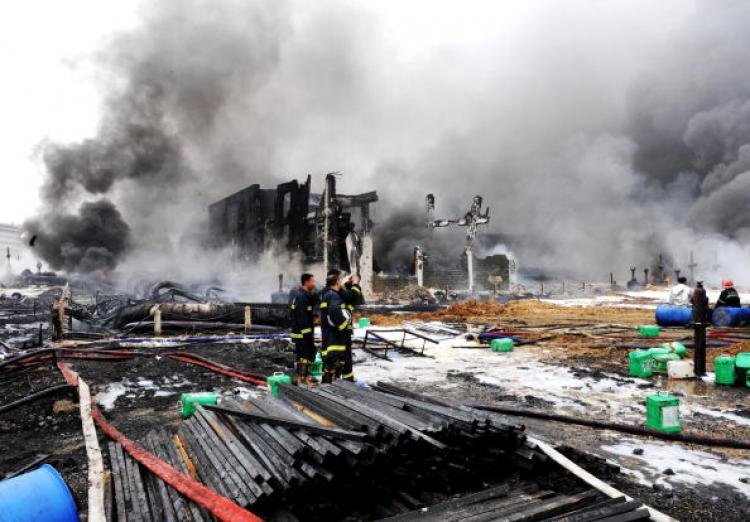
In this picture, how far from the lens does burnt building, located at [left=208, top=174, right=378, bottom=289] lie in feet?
92.8

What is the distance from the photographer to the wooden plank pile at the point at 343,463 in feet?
10.4

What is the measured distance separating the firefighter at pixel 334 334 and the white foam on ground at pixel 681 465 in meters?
3.34

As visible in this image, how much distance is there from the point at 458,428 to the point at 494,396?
12.0 ft

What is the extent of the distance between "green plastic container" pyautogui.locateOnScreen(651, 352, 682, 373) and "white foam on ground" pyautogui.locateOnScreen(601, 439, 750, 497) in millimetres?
3572

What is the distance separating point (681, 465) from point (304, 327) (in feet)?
16.5

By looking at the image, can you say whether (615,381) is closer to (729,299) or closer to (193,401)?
(193,401)

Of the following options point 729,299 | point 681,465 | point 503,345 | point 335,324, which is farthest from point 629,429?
point 729,299


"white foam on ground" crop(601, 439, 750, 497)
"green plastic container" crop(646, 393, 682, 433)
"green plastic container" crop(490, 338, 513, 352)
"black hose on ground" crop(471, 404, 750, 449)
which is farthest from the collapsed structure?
"white foam on ground" crop(601, 439, 750, 497)

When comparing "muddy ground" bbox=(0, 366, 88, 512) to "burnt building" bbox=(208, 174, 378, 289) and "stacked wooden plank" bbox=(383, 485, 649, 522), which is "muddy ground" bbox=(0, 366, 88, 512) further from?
"burnt building" bbox=(208, 174, 378, 289)

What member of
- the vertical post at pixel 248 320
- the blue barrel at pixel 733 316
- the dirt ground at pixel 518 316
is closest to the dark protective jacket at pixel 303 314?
the vertical post at pixel 248 320

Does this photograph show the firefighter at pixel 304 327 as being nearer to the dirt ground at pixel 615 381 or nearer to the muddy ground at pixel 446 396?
the muddy ground at pixel 446 396

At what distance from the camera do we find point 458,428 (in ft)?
12.0

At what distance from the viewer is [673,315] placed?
14297mm

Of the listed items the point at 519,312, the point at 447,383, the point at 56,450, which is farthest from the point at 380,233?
the point at 56,450
